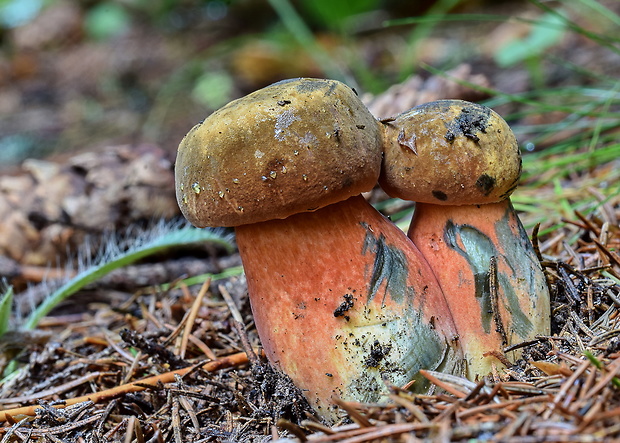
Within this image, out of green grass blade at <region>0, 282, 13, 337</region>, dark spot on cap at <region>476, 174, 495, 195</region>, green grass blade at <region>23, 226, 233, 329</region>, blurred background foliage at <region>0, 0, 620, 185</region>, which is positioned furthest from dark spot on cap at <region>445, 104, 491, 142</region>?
blurred background foliage at <region>0, 0, 620, 185</region>

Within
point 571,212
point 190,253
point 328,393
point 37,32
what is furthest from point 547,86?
point 37,32

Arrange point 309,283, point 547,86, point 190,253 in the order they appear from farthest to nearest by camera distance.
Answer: point 547,86 < point 190,253 < point 309,283

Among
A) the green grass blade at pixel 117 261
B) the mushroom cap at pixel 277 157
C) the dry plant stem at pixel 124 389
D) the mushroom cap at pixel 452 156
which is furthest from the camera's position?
the green grass blade at pixel 117 261

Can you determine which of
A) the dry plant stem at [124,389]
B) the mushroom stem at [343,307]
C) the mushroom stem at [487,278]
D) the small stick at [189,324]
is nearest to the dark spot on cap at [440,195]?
the mushroom stem at [487,278]

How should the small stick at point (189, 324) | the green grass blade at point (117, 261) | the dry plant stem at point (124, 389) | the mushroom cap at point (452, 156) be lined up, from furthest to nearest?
the green grass blade at point (117, 261)
the small stick at point (189, 324)
the dry plant stem at point (124, 389)
the mushroom cap at point (452, 156)

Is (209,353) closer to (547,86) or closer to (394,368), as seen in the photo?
(394,368)

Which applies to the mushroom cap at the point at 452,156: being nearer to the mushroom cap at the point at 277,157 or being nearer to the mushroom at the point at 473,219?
the mushroom at the point at 473,219
